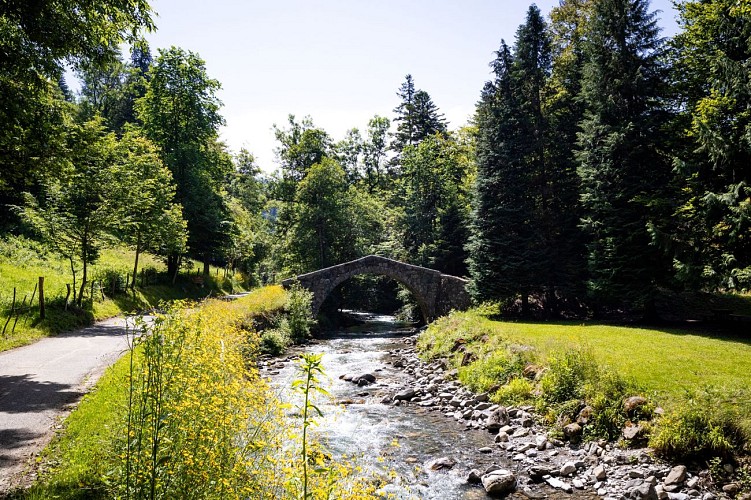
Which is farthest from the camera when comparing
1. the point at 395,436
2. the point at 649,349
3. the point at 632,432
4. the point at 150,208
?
the point at 150,208

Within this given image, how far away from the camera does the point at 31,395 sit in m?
8.34

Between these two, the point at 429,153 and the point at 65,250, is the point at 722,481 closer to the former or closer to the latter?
the point at 65,250

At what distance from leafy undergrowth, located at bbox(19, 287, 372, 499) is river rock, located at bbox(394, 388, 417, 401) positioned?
735 cm

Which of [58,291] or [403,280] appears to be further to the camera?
[403,280]

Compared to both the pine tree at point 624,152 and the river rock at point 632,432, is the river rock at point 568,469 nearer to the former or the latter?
the river rock at point 632,432

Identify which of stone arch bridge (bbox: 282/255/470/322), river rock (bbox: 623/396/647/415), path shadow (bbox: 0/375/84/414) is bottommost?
river rock (bbox: 623/396/647/415)

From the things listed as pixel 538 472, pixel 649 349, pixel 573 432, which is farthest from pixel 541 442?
pixel 649 349

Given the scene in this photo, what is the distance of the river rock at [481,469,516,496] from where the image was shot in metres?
7.50

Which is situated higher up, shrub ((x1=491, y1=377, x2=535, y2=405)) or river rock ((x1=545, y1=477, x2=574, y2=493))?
shrub ((x1=491, y1=377, x2=535, y2=405))

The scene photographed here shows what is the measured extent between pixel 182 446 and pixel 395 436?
6538 millimetres

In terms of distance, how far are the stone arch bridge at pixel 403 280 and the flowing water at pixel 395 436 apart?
9.80m

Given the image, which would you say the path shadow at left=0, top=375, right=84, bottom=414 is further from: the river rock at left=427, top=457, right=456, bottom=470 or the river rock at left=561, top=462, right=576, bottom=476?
the river rock at left=561, top=462, right=576, bottom=476

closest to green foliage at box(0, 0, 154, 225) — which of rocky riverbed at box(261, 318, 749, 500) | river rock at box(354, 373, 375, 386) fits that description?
rocky riverbed at box(261, 318, 749, 500)

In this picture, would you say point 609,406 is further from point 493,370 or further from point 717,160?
point 717,160
